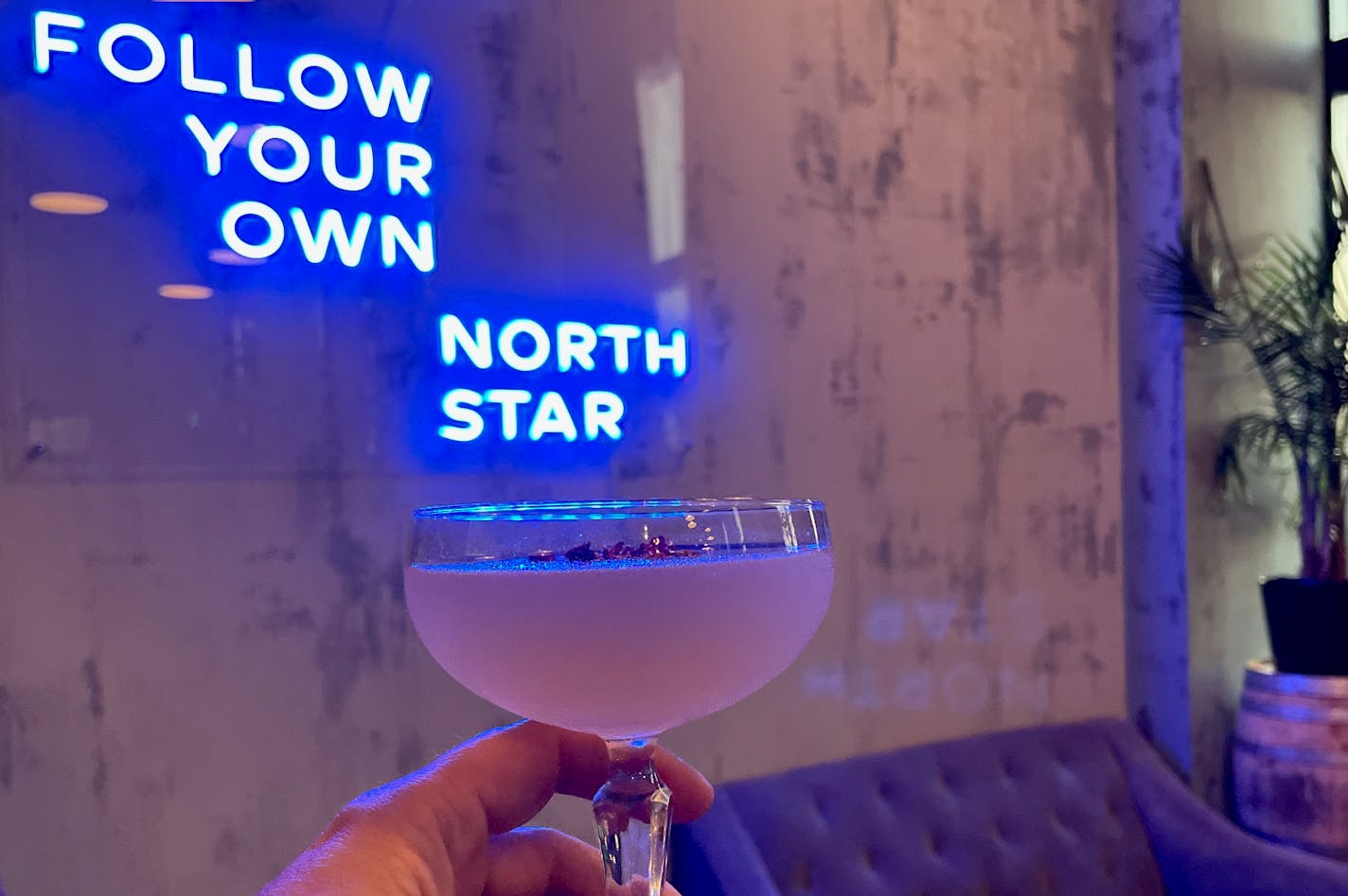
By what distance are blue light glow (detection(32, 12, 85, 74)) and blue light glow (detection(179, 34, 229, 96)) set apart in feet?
0.74

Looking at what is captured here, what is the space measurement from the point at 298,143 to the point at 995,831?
2777 mm

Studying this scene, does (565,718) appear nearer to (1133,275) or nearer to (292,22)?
(292,22)

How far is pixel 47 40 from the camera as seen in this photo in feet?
7.85

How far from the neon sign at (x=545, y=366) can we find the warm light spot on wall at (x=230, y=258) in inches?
20.1

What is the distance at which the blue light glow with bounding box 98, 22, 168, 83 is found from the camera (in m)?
2.46

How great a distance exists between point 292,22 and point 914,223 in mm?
2097

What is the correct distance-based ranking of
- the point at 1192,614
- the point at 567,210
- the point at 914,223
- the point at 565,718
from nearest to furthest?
the point at 565,718 → the point at 567,210 → the point at 914,223 → the point at 1192,614

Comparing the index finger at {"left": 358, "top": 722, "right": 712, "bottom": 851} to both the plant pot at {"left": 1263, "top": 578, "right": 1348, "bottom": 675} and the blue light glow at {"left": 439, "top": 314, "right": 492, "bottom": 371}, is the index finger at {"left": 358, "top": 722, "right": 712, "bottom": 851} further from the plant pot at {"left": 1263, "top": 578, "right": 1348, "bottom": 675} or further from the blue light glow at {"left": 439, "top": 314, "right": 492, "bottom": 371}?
the plant pot at {"left": 1263, "top": 578, "right": 1348, "bottom": 675}

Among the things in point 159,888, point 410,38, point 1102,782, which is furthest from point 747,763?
point 410,38

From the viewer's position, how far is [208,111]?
8.41ft

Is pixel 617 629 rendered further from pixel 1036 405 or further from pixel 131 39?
pixel 1036 405

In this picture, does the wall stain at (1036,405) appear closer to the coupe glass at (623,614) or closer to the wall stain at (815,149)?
the wall stain at (815,149)

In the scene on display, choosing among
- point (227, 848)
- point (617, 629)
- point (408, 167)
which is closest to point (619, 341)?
point (408, 167)

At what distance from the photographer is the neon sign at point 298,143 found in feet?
8.12
